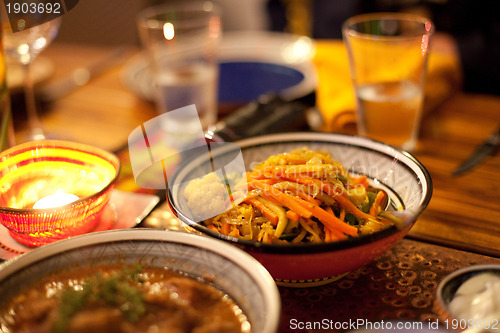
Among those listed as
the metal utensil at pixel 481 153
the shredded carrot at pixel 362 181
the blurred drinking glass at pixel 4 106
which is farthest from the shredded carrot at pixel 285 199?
the blurred drinking glass at pixel 4 106

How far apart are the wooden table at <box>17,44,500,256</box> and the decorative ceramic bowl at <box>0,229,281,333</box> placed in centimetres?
56

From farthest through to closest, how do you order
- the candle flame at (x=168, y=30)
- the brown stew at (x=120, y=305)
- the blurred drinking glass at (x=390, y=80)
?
the candle flame at (x=168, y=30) → the blurred drinking glass at (x=390, y=80) → the brown stew at (x=120, y=305)

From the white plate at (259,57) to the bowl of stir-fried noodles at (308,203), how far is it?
30.7 inches

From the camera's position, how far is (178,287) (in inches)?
34.9

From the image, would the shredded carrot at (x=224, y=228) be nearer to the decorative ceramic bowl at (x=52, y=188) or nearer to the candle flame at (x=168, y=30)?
the decorative ceramic bowl at (x=52, y=188)

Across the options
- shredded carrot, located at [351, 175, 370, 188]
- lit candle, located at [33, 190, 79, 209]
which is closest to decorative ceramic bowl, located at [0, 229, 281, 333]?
lit candle, located at [33, 190, 79, 209]

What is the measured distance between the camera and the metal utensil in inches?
61.6

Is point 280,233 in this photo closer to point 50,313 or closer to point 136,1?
point 50,313

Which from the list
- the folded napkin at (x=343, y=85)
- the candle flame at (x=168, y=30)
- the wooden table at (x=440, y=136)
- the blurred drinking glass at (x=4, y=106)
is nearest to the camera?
the wooden table at (x=440, y=136)

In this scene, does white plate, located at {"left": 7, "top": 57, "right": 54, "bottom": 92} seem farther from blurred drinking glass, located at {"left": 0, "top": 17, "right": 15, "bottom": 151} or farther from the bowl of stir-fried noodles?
the bowl of stir-fried noodles

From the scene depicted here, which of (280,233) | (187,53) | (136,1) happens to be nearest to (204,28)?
(187,53)

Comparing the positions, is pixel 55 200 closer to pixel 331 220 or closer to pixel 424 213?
pixel 331 220

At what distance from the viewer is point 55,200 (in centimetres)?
118

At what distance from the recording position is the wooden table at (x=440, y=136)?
128 cm
